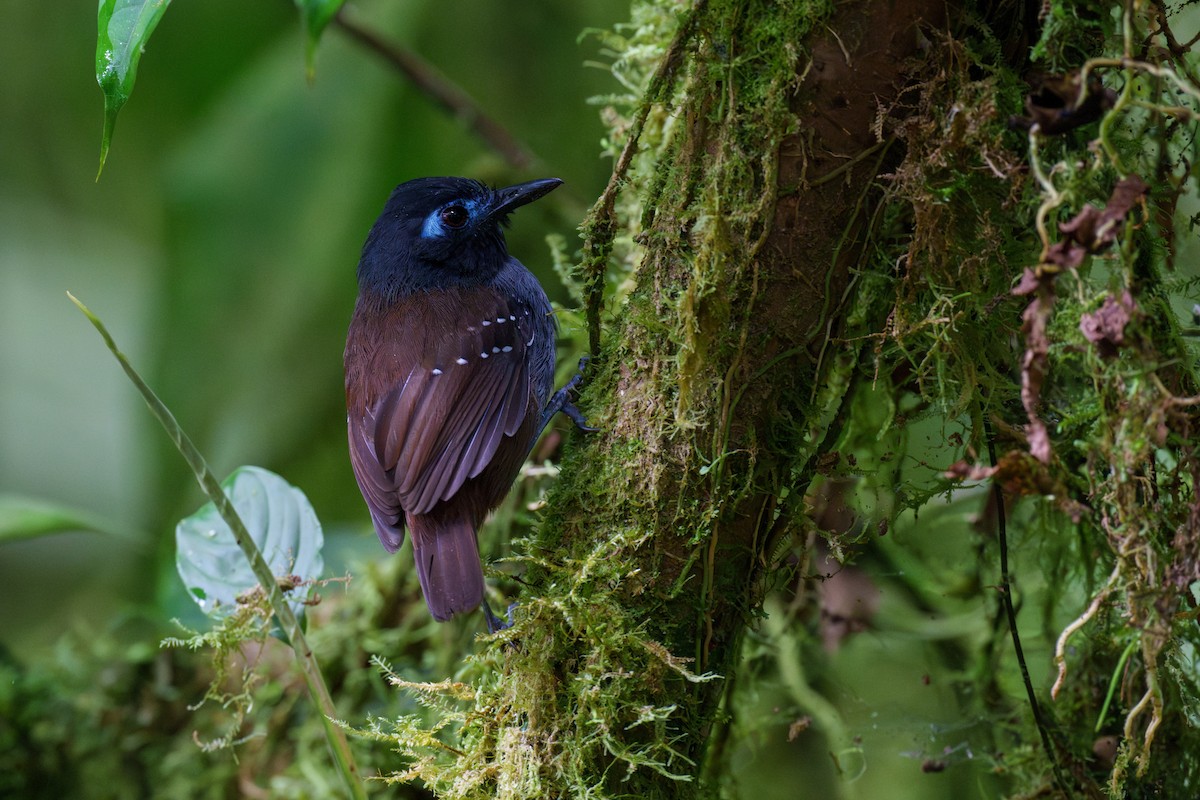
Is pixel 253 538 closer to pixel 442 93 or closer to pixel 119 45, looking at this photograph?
pixel 119 45

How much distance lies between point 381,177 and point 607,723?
235 cm

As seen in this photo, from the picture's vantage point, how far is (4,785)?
2.93 m

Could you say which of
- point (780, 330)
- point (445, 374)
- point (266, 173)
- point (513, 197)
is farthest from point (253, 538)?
point (266, 173)

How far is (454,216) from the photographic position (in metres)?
2.72

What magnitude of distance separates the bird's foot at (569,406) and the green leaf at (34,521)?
1.27 m

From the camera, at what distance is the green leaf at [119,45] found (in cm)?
140

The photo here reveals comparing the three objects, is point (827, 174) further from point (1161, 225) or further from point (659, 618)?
point (659, 618)

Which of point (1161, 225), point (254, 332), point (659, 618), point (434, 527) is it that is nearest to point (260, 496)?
point (434, 527)

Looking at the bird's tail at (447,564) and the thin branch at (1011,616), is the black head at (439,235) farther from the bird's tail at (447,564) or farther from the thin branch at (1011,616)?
the thin branch at (1011,616)

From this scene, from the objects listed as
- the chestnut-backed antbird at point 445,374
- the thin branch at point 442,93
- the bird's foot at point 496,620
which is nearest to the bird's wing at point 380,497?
the chestnut-backed antbird at point 445,374

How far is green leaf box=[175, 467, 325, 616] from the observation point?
2.14m

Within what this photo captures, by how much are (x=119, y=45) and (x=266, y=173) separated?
2.05m

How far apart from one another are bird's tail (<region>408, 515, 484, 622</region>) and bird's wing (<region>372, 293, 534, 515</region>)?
0.17 ft

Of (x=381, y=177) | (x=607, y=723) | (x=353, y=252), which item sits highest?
(x=381, y=177)
